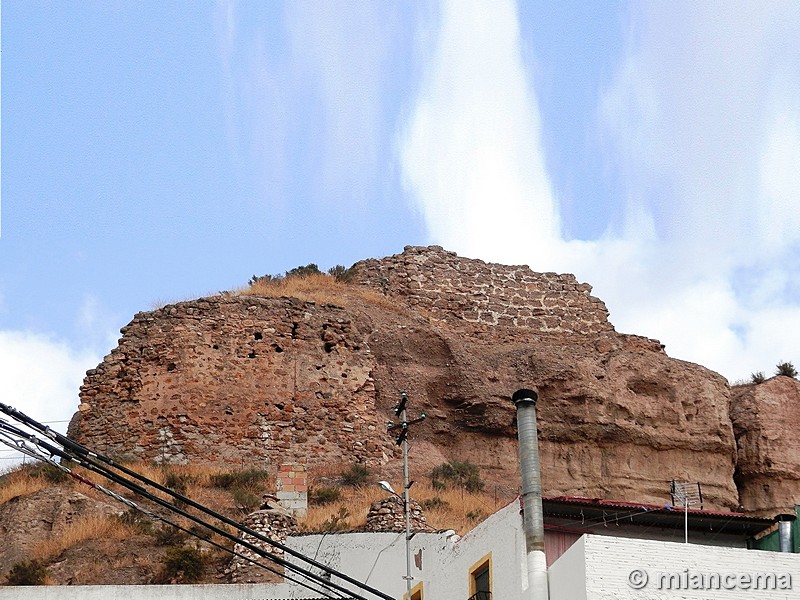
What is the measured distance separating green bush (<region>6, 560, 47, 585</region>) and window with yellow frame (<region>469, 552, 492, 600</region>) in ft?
32.9

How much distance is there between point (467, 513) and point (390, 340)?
8.71 m

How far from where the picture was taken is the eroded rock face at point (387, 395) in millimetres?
40844

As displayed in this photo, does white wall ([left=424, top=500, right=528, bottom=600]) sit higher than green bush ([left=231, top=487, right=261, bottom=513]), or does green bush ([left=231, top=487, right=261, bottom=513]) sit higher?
green bush ([left=231, top=487, right=261, bottom=513])

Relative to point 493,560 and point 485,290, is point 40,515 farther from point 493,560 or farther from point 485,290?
point 485,290

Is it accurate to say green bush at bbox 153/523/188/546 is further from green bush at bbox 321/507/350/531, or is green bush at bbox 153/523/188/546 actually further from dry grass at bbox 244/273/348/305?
dry grass at bbox 244/273/348/305

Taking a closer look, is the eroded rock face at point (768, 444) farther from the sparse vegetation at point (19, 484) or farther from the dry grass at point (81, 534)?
the sparse vegetation at point (19, 484)

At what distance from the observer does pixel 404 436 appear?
2712cm

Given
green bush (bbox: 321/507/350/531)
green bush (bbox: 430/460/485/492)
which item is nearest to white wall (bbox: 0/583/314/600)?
green bush (bbox: 321/507/350/531)

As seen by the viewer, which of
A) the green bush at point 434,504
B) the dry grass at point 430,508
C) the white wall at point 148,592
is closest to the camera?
the white wall at point 148,592

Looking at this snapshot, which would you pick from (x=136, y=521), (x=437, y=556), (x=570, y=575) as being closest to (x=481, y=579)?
(x=437, y=556)

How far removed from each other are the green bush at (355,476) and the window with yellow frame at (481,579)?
13354 millimetres

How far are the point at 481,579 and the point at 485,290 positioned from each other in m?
22.1

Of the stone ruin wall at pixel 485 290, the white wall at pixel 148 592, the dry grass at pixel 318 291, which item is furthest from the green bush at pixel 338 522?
the stone ruin wall at pixel 485 290

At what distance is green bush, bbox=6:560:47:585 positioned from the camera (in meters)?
Answer: 31.5
